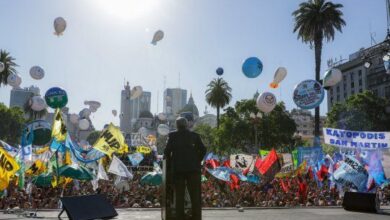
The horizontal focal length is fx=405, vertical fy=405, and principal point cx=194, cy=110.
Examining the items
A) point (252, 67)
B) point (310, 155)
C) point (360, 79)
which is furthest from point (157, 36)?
point (360, 79)

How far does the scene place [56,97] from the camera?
20.8 meters

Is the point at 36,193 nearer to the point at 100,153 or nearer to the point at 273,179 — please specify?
the point at 100,153

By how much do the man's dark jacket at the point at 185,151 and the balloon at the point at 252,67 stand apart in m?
15.2

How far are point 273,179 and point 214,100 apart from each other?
4389 cm

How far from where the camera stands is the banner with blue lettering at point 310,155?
2469 centimetres

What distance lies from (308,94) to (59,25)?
1621 centimetres

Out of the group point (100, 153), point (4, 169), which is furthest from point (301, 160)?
point (4, 169)

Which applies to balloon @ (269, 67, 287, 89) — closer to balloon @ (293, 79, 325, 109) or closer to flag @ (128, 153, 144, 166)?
balloon @ (293, 79, 325, 109)

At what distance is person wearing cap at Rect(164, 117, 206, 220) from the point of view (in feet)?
22.1

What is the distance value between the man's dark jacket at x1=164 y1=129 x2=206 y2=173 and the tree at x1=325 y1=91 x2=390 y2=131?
62.4m

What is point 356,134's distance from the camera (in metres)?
19.4

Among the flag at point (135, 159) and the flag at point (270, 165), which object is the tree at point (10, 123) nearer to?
the flag at point (135, 159)

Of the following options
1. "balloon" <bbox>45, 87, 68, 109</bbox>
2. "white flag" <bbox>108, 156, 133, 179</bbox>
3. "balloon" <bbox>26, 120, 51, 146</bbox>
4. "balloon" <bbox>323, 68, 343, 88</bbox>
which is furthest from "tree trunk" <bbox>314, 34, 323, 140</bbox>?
"balloon" <bbox>26, 120, 51, 146</bbox>

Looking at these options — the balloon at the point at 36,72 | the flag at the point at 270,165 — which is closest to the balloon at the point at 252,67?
the flag at the point at 270,165
